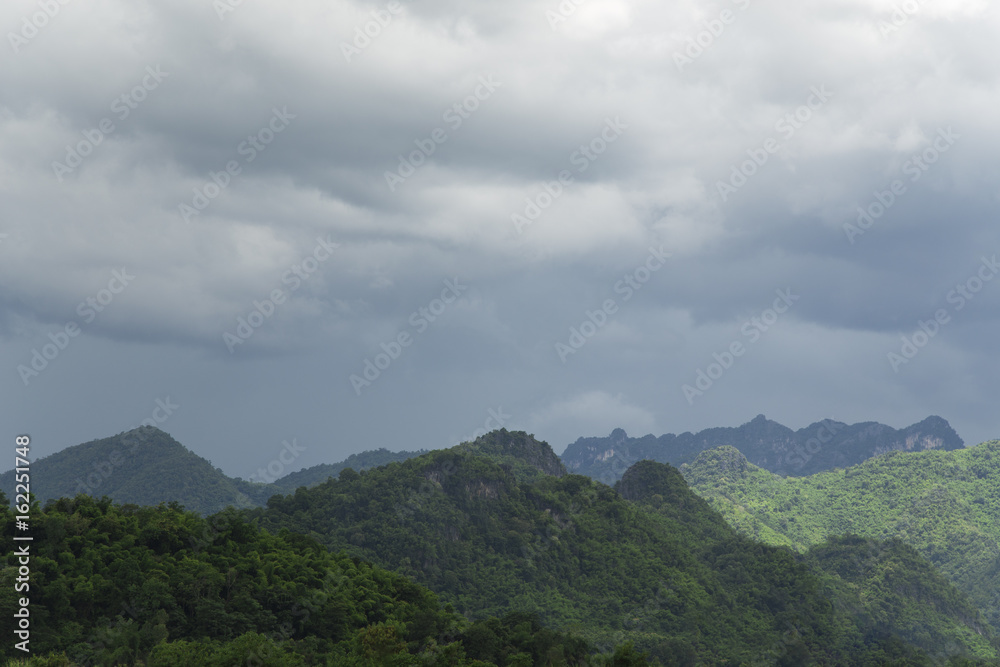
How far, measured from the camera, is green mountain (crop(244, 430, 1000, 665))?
302 feet

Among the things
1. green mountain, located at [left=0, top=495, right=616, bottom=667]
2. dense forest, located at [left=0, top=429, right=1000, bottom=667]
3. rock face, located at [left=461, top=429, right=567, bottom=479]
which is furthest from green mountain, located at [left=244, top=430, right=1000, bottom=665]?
rock face, located at [left=461, top=429, right=567, bottom=479]

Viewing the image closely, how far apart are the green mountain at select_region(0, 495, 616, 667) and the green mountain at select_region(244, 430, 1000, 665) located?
25.8 meters

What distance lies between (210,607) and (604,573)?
65159 millimetres

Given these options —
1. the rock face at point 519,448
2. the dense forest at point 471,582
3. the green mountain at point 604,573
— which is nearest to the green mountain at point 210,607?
the dense forest at point 471,582

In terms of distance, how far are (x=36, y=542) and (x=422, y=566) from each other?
52.2 meters

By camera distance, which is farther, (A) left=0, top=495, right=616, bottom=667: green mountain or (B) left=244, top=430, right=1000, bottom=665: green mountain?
(B) left=244, top=430, right=1000, bottom=665: green mountain

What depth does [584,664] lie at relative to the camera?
5584cm

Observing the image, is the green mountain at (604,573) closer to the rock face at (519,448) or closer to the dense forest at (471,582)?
the dense forest at (471,582)

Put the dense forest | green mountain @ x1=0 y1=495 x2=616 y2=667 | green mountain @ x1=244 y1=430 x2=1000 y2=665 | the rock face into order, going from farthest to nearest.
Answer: the rock face < green mountain @ x1=244 y1=430 x2=1000 y2=665 < the dense forest < green mountain @ x1=0 y1=495 x2=616 y2=667

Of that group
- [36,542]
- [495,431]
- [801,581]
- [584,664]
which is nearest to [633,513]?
[801,581]

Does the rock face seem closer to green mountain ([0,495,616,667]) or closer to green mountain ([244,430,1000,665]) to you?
green mountain ([244,430,1000,665])

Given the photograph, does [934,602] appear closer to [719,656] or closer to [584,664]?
[719,656]

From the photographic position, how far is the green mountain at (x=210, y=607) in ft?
139

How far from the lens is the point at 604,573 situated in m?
104
